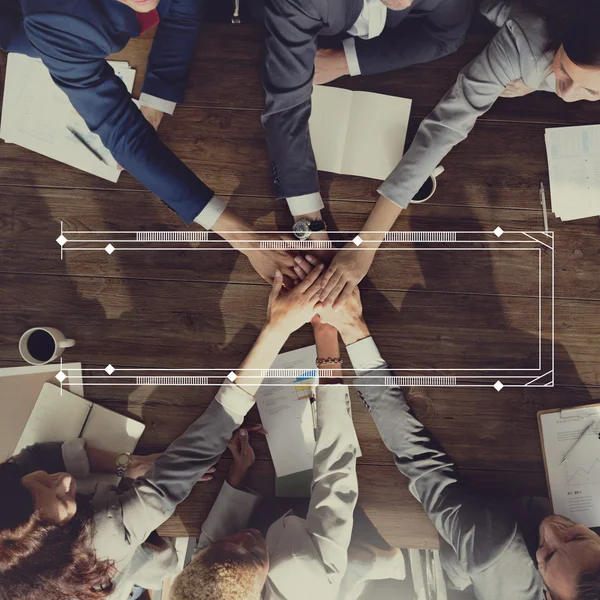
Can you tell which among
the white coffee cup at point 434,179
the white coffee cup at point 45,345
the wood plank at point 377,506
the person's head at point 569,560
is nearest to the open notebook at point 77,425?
the white coffee cup at point 45,345

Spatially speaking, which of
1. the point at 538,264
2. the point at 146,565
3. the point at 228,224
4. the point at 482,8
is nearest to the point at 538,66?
the point at 482,8

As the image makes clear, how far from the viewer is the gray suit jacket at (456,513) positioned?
4.93ft

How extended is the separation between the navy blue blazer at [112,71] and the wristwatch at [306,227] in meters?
0.31

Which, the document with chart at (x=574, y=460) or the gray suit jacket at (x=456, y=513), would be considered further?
the document with chart at (x=574, y=460)

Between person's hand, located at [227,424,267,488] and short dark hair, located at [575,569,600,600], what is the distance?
1.05 meters

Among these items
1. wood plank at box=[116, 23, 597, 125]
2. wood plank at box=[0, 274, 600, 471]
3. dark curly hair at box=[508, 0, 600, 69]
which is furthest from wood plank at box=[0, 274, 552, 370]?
dark curly hair at box=[508, 0, 600, 69]

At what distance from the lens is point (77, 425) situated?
66.4 inches

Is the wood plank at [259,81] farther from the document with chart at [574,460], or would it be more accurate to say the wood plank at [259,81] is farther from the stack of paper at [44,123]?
the document with chart at [574,460]

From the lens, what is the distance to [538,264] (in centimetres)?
169

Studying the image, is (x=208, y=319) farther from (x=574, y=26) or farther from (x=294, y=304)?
(x=574, y=26)

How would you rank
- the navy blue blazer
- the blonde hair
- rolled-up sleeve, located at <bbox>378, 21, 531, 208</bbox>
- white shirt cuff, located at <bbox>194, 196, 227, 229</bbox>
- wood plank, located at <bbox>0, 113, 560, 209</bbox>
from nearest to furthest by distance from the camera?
1. the navy blue blazer
2. the blonde hair
3. rolled-up sleeve, located at <bbox>378, 21, 531, 208</bbox>
4. white shirt cuff, located at <bbox>194, 196, 227, 229</bbox>
5. wood plank, located at <bbox>0, 113, 560, 209</bbox>

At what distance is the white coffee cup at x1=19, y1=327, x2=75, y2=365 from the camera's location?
62.8 inches

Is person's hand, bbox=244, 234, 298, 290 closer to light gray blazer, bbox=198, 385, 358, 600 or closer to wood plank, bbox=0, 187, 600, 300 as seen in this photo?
wood plank, bbox=0, 187, 600, 300

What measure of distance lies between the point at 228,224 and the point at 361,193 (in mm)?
480
